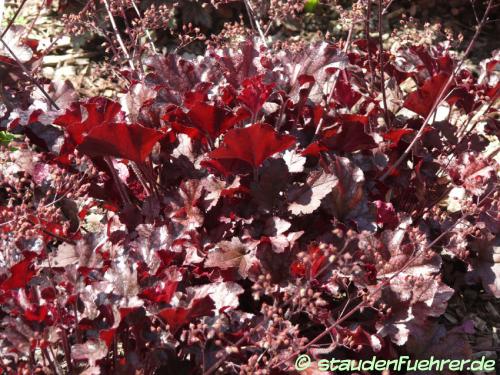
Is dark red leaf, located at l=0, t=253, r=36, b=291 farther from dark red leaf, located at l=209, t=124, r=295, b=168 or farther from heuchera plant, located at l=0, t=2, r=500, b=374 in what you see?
dark red leaf, located at l=209, t=124, r=295, b=168

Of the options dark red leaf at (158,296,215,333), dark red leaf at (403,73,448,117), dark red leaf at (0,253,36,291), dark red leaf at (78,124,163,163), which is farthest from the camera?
dark red leaf at (403,73,448,117)

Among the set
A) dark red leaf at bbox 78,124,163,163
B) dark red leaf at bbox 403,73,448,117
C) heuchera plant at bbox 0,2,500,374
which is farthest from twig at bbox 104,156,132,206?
dark red leaf at bbox 403,73,448,117

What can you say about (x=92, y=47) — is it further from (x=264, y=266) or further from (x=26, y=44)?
(x=264, y=266)

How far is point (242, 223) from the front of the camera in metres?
2.39

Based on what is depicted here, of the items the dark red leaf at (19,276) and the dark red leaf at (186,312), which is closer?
the dark red leaf at (186,312)

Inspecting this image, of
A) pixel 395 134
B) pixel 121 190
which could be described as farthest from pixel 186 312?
pixel 395 134

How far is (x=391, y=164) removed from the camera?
272 centimetres

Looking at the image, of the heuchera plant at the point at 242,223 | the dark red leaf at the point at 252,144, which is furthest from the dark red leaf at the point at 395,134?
the dark red leaf at the point at 252,144

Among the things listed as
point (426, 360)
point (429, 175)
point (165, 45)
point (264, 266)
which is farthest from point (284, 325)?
point (165, 45)

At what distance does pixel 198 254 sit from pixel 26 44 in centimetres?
146

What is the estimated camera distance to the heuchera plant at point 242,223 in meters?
1.91

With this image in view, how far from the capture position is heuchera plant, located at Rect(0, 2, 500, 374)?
6.27 feet

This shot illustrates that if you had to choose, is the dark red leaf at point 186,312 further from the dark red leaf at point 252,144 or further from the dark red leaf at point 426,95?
the dark red leaf at point 426,95

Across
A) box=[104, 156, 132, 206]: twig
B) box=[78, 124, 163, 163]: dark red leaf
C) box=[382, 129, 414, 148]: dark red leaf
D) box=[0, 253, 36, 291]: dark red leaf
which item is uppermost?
box=[78, 124, 163, 163]: dark red leaf
